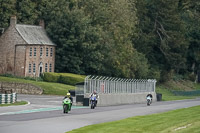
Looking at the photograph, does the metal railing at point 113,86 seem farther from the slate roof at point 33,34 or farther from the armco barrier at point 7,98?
the slate roof at point 33,34

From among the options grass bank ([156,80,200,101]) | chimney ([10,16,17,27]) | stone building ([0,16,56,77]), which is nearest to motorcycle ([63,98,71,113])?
stone building ([0,16,56,77])

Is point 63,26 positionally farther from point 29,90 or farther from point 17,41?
point 29,90

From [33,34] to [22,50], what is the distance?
3.33 m

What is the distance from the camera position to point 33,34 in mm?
87000

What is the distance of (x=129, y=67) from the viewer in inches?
3765

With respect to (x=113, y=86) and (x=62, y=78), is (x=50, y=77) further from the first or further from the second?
(x=113, y=86)

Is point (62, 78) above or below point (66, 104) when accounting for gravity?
above

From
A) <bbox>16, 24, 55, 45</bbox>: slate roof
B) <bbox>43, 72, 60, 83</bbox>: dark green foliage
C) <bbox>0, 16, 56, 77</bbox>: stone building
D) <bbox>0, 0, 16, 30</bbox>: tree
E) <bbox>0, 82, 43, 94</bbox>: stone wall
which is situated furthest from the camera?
<bbox>0, 0, 16, 30</bbox>: tree

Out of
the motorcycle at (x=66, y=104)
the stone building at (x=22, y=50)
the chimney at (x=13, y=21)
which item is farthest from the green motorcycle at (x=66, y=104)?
the chimney at (x=13, y=21)

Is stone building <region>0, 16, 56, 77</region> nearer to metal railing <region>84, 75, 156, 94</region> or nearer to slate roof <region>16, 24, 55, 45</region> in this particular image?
slate roof <region>16, 24, 55, 45</region>

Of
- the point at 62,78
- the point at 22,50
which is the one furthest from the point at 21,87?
the point at 22,50

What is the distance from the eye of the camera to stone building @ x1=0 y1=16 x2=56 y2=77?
8501cm

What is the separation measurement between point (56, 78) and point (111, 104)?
81.5 ft

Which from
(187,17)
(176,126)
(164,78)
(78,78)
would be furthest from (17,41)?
(176,126)
